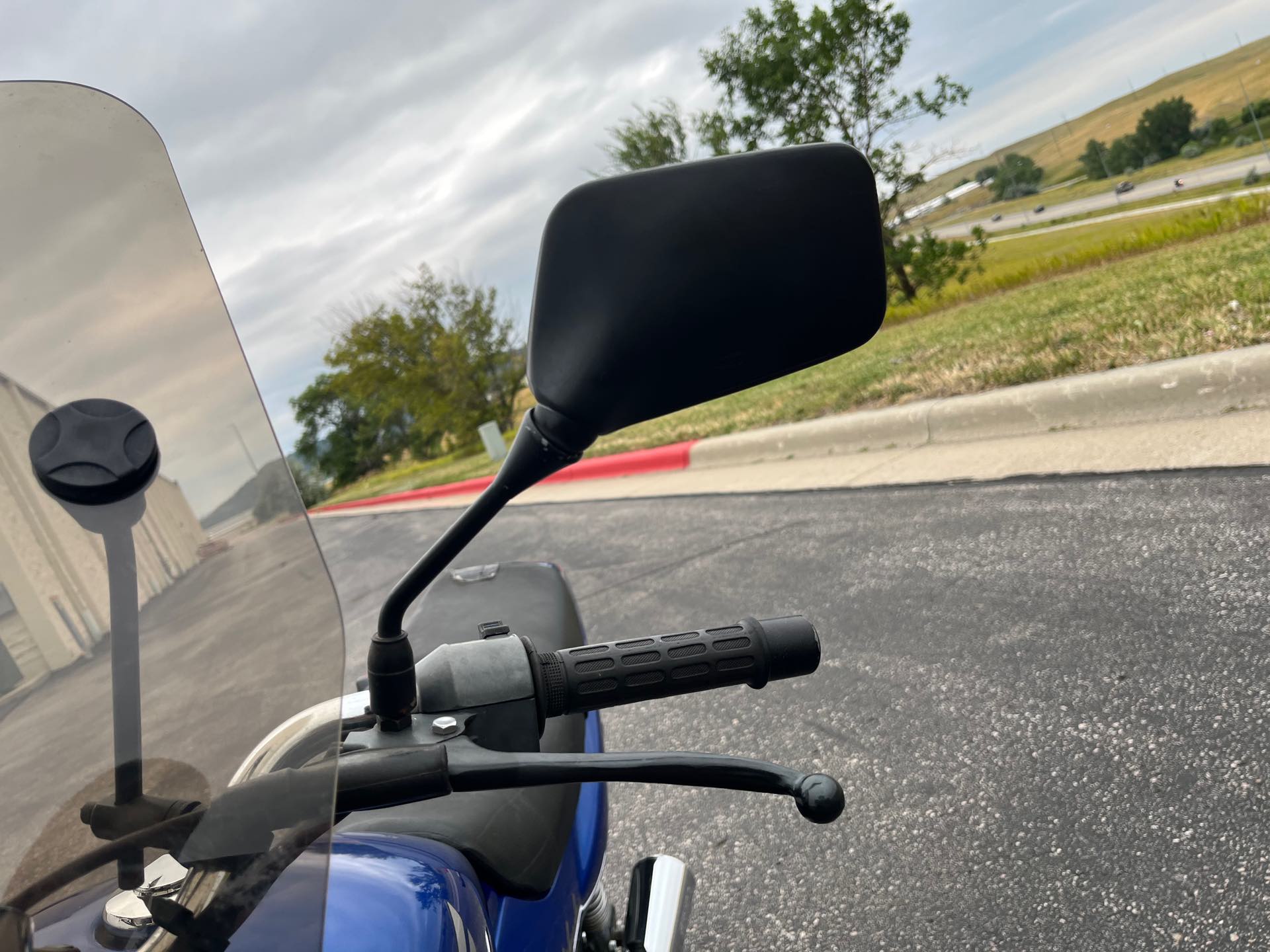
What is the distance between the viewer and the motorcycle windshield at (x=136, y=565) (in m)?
0.71

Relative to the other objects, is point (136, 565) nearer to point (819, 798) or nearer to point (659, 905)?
point (819, 798)

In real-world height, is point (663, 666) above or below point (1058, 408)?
above

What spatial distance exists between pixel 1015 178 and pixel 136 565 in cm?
8541

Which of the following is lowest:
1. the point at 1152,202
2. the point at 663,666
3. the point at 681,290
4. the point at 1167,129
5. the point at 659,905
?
the point at 1152,202

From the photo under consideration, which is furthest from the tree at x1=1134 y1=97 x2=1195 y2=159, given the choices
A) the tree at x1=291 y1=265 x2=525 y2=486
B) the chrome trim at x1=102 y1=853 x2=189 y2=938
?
the chrome trim at x1=102 y1=853 x2=189 y2=938

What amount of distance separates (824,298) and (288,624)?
627mm

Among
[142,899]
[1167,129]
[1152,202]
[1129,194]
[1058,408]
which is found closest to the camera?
[142,899]

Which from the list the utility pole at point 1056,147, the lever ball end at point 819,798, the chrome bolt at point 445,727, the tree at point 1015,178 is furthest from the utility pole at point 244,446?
the utility pole at point 1056,147

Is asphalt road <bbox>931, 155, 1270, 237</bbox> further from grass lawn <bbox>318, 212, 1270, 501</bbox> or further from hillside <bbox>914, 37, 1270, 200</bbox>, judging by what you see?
grass lawn <bbox>318, 212, 1270, 501</bbox>

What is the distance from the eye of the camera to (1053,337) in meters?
6.55

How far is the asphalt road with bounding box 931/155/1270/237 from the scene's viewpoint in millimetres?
50906

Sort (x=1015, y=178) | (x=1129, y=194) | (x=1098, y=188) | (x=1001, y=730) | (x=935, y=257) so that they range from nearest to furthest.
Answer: (x=1001, y=730), (x=935, y=257), (x=1129, y=194), (x=1015, y=178), (x=1098, y=188)

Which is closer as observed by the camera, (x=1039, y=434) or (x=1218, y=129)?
(x=1039, y=434)

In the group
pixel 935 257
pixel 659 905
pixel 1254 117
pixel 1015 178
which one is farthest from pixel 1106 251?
pixel 1015 178
